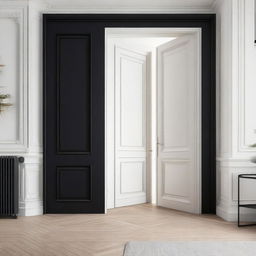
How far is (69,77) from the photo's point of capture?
6344mm

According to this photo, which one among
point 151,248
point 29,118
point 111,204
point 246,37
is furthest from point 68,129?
point 151,248

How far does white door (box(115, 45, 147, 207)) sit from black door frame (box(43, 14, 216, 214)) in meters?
0.82

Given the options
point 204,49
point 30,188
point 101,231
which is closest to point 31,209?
point 30,188

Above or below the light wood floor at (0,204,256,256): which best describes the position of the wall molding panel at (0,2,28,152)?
above

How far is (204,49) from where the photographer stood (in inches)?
250

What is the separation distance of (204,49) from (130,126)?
1838 millimetres

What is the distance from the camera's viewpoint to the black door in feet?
20.6

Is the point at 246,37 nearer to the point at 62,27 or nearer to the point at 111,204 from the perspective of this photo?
the point at 62,27

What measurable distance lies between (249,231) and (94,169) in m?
2.42

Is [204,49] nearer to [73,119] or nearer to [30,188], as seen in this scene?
[73,119]

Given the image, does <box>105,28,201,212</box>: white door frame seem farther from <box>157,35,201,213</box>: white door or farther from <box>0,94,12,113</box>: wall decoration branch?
<box>0,94,12,113</box>: wall decoration branch

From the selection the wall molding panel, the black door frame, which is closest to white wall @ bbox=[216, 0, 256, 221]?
the black door frame

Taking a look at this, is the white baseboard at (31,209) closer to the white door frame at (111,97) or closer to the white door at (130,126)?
the white door frame at (111,97)

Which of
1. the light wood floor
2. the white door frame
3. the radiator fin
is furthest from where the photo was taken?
the white door frame
